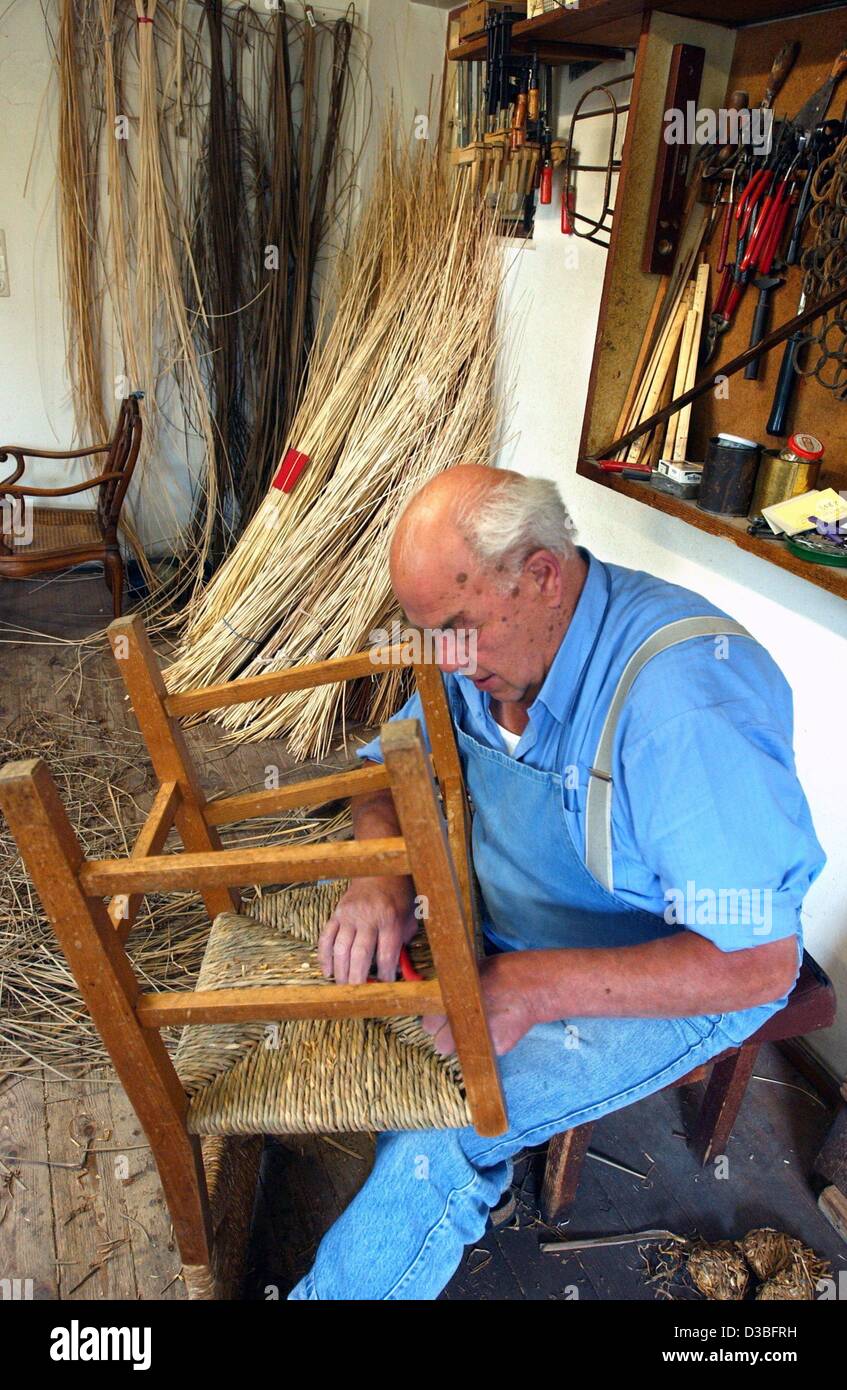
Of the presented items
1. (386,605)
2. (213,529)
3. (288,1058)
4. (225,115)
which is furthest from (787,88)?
(213,529)

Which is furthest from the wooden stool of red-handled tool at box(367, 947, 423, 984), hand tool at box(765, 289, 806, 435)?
hand tool at box(765, 289, 806, 435)

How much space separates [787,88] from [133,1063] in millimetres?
1994

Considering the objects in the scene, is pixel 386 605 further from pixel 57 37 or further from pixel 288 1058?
pixel 57 37

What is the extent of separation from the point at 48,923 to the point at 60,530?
194cm

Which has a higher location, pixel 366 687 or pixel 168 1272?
pixel 366 687

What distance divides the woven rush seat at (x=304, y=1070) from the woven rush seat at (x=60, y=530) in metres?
2.55

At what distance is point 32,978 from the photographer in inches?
81.7

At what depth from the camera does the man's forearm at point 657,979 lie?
112 centimetres

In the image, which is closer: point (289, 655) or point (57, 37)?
point (289, 655)

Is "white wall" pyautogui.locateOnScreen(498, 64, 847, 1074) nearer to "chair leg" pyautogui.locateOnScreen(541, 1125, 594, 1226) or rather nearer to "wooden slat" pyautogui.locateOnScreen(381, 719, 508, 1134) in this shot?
"chair leg" pyautogui.locateOnScreen(541, 1125, 594, 1226)

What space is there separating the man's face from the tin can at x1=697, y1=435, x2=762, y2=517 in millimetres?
708

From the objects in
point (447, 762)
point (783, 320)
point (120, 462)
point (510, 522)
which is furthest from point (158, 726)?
point (120, 462)
